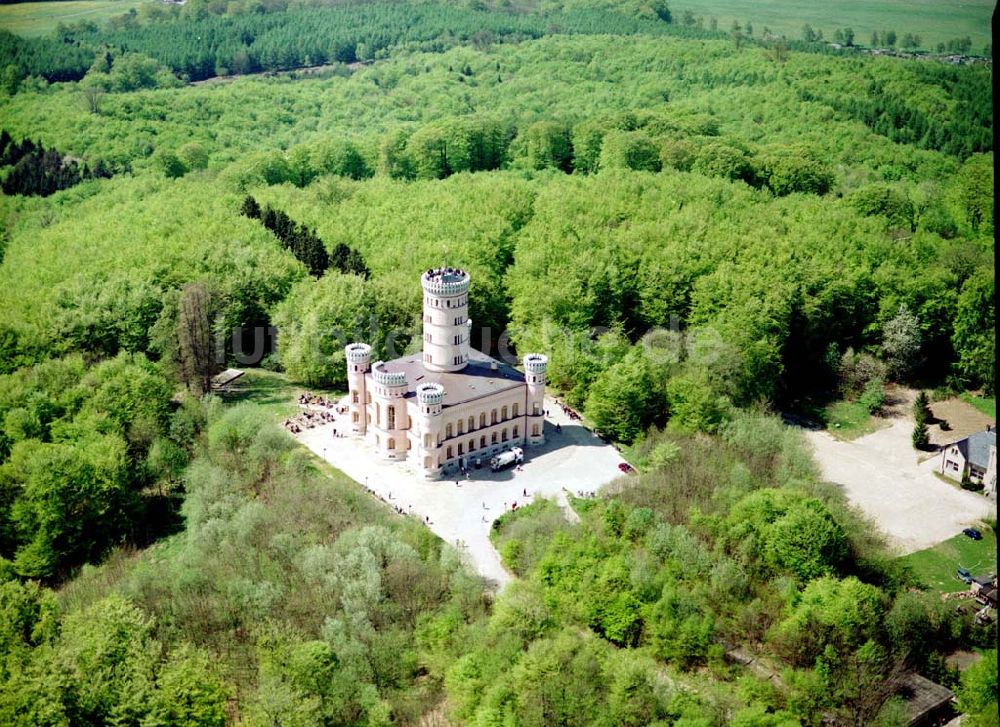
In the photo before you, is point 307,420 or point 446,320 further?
point 307,420

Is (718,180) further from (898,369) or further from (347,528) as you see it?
(347,528)

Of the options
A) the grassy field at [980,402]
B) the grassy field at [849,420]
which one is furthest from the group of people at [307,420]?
the grassy field at [980,402]

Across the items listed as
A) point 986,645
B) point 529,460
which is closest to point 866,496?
point 986,645

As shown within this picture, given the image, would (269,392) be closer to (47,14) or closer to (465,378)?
(465,378)

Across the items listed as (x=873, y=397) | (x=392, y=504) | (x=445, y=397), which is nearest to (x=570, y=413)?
(x=445, y=397)

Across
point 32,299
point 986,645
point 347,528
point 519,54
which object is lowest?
point 986,645

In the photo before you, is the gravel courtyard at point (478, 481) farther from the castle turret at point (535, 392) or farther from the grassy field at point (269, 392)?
the grassy field at point (269, 392)

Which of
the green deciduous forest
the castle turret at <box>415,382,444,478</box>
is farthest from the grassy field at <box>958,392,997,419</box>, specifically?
the castle turret at <box>415,382,444,478</box>
